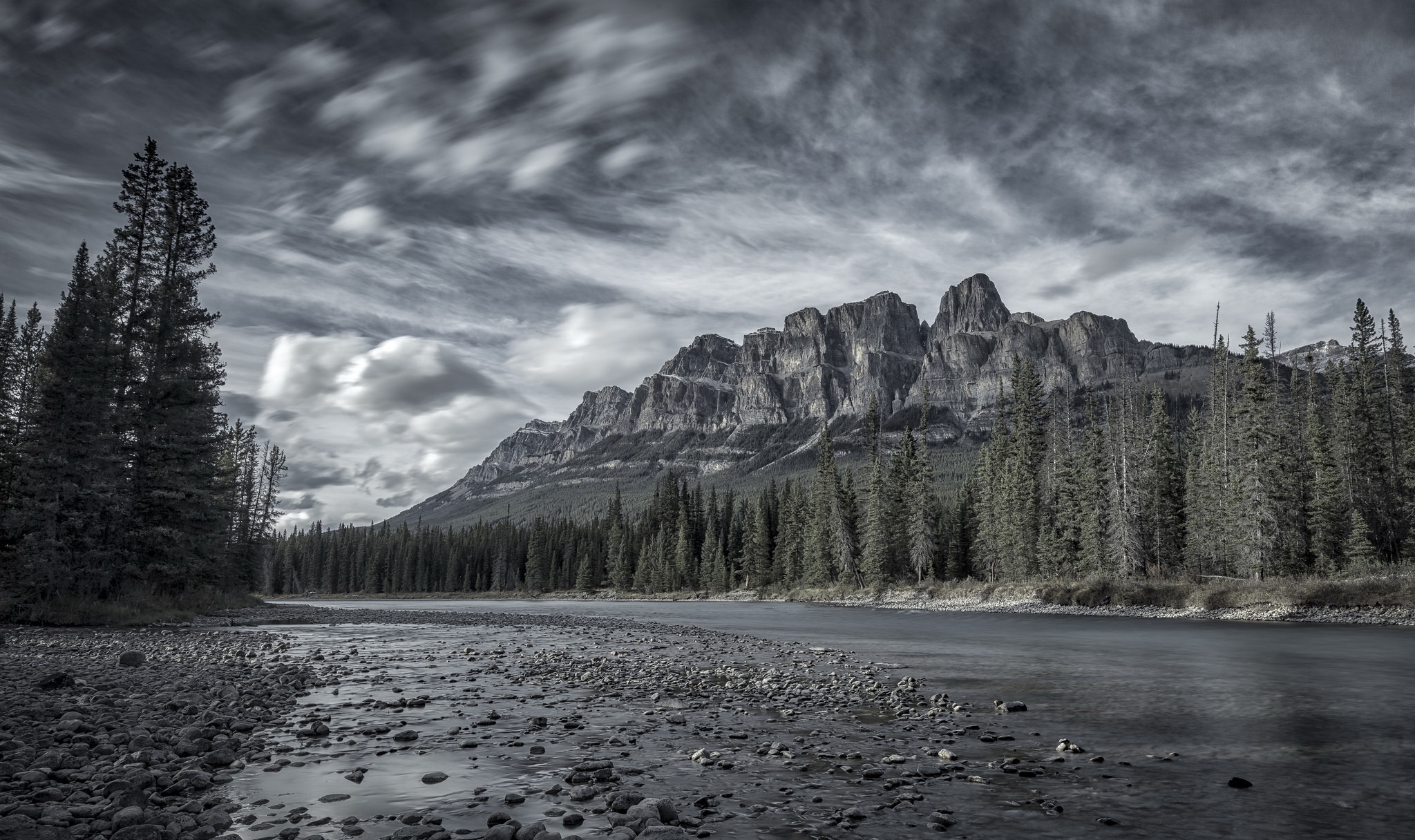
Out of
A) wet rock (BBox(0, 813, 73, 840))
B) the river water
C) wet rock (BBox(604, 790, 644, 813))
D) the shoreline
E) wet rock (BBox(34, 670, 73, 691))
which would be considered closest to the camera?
wet rock (BBox(0, 813, 73, 840))

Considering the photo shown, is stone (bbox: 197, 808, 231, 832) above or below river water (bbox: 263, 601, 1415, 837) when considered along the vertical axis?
above

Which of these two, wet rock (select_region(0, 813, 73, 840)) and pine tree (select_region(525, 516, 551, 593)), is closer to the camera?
wet rock (select_region(0, 813, 73, 840))

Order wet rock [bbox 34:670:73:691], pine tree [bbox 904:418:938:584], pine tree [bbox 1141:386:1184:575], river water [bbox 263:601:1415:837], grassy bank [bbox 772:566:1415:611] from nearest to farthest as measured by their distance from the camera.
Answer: river water [bbox 263:601:1415:837], wet rock [bbox 34:670:73:691], grassy bank [bbox 772:566:1415:611], pine tree [bbox 1141:386:1184:575], pine tree [bbox 904:418:938:584]

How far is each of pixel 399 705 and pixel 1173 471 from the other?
259 ft

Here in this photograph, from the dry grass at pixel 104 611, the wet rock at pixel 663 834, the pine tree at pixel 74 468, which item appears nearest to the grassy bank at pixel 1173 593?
the wet rock at pixel 663 834

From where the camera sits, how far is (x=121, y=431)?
32188 millimetres

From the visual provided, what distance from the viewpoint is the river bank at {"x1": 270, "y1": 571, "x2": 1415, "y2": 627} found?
4125cm

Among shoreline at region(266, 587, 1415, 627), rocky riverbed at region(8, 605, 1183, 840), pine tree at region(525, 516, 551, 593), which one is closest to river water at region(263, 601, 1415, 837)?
rocky riverbed at region(8, 605, 1183, 840)

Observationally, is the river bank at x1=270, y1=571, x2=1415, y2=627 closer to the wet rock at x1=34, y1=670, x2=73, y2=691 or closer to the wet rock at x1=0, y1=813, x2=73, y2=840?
the wet rock at x1=0, y1=813, x2=73, y2=840

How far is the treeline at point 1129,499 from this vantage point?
192 feet

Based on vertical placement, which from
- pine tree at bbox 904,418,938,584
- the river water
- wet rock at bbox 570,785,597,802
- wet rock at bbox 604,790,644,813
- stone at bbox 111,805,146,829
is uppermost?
pine tree at bbox 904,418,938,584

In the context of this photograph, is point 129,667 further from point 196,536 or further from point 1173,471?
point 1173,471

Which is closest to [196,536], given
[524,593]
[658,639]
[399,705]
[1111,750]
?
[658,639]

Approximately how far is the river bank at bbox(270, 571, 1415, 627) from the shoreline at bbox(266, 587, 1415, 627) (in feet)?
0.23
